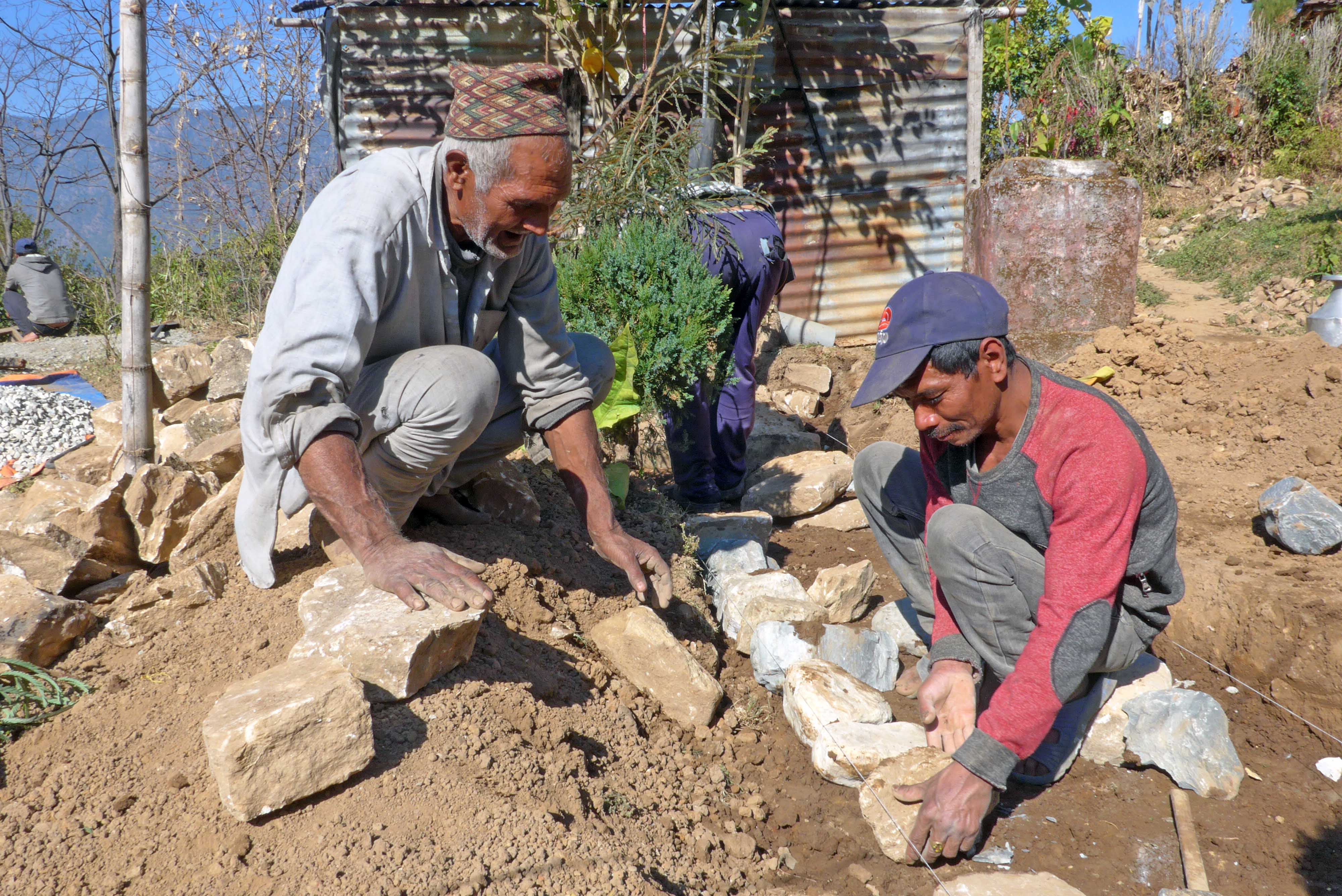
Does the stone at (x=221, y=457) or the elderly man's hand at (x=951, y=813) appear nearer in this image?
the elderly man's hand at (x=951, y=813)

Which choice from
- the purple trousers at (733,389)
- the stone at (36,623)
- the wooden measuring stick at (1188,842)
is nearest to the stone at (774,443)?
the purple trousers at (733,389)

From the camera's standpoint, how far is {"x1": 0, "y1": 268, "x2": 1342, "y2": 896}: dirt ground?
1.71 m

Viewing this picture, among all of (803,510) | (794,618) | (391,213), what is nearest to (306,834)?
(391,213)

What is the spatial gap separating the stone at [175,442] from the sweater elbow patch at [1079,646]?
3574 millimetres

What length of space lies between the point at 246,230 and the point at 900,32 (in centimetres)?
602

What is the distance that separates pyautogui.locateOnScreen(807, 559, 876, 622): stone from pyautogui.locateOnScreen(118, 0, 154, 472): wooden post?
Answer: 2.64 meters

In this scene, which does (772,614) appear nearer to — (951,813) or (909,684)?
(909,684)

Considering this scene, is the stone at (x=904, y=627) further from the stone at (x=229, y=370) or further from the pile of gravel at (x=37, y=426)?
the pile of gravel at (x=37, y=426)

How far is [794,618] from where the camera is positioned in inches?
119

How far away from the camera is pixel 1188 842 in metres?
2.11

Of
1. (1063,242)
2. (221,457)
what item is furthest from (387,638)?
(1063,242)

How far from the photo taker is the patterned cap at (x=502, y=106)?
2203 mm

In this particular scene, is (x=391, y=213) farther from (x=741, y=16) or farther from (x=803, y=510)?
(x=741, y=16)

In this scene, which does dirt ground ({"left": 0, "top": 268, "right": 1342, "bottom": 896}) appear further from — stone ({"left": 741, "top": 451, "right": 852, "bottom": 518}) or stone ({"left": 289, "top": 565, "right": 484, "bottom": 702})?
stone ({"left": 741, "top": 451, "right": 852, "bottom": 518})
